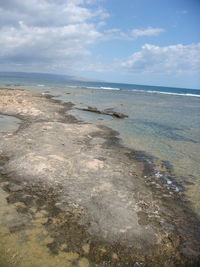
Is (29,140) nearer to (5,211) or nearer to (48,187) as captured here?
(48,187)

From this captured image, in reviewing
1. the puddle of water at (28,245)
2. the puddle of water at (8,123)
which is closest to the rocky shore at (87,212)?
the puddle of water at (28,245)

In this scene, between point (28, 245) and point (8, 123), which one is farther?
point (8, 123)

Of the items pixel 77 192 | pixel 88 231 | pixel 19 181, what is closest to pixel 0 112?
pixel 19 181

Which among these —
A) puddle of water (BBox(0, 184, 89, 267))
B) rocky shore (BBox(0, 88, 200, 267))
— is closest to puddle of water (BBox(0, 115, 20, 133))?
rocky shore (BBox(0, 88, 200, 267))

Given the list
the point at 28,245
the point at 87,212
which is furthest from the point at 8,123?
the point at 28,245

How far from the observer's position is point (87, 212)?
22.9 ft

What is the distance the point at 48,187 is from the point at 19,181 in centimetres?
109

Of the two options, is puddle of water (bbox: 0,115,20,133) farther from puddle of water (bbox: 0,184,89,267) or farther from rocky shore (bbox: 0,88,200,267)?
puddle of water (bbox: 0,184,89,267)

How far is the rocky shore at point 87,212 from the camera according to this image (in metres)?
5.48

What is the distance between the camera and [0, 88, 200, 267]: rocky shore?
5.48 metres

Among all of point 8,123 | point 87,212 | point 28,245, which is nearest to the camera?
point 28,245

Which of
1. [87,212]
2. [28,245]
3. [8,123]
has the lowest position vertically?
[28,245]

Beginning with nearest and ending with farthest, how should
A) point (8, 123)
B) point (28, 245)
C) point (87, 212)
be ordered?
point (28, 245) → point (87, 212) → point (8, 123)

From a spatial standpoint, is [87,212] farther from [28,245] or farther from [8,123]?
[8,123]
